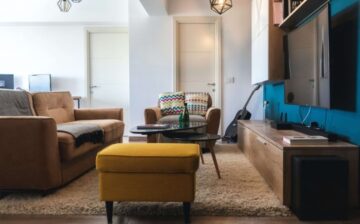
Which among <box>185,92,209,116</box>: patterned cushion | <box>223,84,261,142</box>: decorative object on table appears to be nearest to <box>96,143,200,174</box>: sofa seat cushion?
<box>185,92,209,116</box>: patterned cushion

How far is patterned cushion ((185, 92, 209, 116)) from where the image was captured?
16.2ft

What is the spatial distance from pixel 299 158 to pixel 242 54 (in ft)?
13.1

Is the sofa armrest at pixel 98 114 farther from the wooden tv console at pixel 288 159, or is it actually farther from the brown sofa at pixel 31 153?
the wooden tv console at pixel 288 159

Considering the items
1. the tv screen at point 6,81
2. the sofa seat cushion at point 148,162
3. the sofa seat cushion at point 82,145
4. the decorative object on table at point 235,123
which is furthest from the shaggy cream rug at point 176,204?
the tv screen at point 6,81

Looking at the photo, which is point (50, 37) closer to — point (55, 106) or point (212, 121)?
point (55, 106)

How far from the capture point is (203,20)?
595 cm

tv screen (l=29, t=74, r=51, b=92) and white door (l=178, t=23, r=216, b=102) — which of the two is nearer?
white door (l=178, t=23, r=216, b=102)

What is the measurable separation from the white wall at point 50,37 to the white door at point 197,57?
1465mm

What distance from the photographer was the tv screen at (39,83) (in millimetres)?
6777

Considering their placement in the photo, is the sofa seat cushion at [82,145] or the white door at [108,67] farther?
the white door at [108,67]

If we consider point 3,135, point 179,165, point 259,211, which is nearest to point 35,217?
point 3,135

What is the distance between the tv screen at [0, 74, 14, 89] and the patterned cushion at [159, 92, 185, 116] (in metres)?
3.56

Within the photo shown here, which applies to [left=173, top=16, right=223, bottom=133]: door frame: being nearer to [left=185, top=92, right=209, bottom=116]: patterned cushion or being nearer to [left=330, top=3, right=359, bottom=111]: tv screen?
[left=185, top=92, right=209, bottom=116]: patterned cushion

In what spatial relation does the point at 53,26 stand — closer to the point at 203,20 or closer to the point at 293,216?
the point at 203,20
